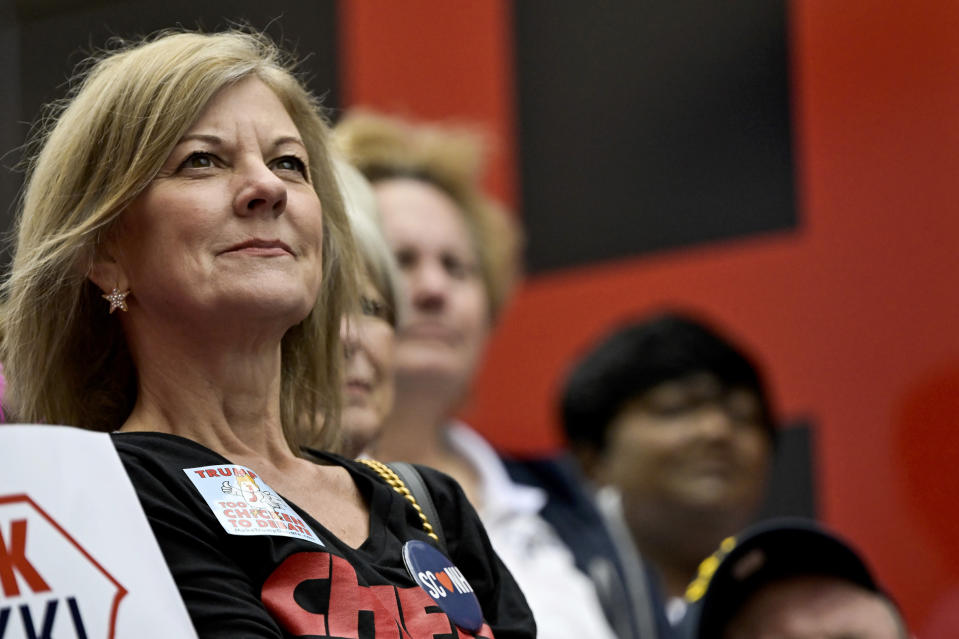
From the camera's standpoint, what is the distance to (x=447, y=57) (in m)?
5.54

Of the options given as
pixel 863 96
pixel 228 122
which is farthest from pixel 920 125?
pixel 228 122

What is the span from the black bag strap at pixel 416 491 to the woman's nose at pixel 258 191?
0.41 metres

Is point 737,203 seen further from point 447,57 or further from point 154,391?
point 154,391

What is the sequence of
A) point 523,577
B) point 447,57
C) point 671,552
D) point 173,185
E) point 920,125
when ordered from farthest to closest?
1. point 447,57
2. point 920,125
3. point 671,552
4. point 523,577
5. point 173,185

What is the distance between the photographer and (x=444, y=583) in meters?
1.99

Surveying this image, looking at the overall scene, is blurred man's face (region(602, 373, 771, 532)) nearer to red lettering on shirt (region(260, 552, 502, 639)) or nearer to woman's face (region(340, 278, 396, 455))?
woman's face (region(340, 278, 396, 455))

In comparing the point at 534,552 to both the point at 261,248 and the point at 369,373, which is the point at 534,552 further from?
the point at 261,248

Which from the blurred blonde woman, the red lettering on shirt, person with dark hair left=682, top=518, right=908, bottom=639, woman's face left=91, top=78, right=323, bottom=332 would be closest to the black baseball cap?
person with dark hair left=682, top=518, right=908, bottom=639

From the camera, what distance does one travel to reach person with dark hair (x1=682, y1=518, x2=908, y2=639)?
2.84 m

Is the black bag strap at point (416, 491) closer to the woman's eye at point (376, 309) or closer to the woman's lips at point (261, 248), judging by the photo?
the woman's lips at point (261, 248)

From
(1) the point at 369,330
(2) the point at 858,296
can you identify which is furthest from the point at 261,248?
(2) the point at 858,296

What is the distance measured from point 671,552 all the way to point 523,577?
701 mm

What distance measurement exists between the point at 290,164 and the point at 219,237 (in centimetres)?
23

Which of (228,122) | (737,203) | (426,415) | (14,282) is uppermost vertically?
(228,122)
